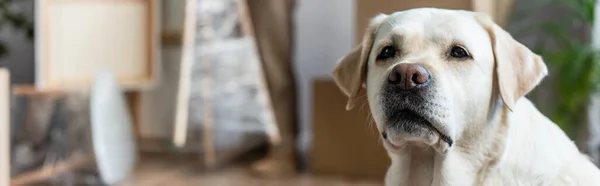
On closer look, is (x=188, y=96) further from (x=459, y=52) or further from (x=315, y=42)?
(x=459, y=52)

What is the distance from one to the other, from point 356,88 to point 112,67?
1734 millimetres

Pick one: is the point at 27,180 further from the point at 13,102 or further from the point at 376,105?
the point at 376,105

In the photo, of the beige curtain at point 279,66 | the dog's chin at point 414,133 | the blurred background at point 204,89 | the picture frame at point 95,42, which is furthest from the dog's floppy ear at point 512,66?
the picture frame at point 95,42

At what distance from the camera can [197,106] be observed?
267cm

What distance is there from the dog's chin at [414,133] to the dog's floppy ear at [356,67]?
0.15m

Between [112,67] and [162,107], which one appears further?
[162,107]

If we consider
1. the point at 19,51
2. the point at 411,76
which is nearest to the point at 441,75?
the point at 411,76

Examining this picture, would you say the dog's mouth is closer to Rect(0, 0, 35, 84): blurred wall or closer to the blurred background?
the blurred background

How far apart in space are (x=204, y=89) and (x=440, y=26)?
193cm

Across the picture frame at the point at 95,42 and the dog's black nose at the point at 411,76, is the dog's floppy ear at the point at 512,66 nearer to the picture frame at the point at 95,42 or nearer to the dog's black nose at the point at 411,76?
the dog's black nose at the point at 411,76

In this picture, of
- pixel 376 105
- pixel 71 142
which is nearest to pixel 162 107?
pixel 71 142

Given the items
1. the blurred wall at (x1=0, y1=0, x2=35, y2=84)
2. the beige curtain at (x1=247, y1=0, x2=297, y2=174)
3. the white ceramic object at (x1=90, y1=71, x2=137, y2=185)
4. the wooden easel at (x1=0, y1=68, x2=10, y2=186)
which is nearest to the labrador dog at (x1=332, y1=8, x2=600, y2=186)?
the wooden easel at (x1=0, y1=68, x2=10, y2=186)

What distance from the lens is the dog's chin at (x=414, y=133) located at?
2.67ft

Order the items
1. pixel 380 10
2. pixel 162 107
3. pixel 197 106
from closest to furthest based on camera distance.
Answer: pixel 380 10
pixel 197 106
pixel 162 107
